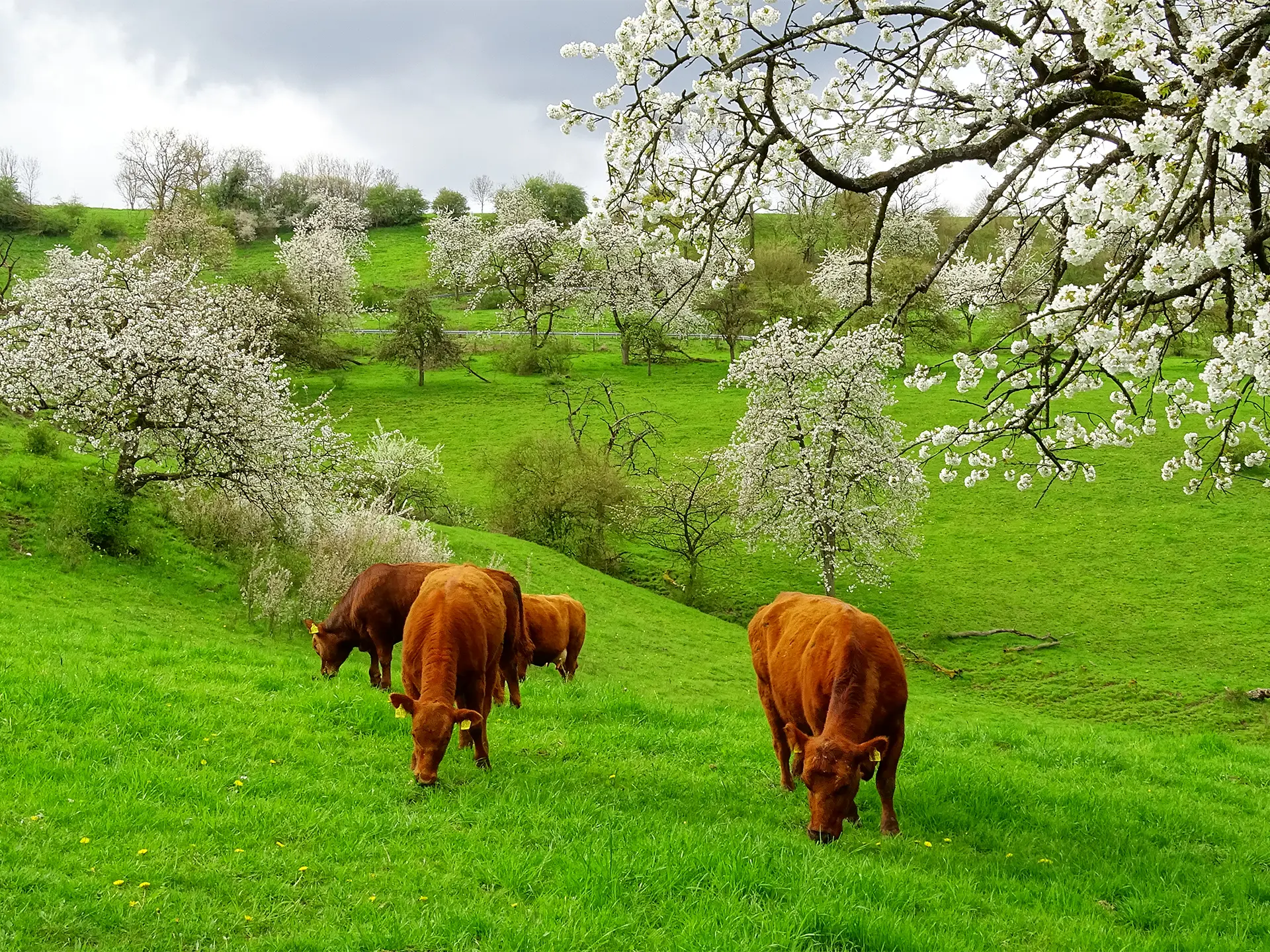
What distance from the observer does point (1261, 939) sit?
5.56m

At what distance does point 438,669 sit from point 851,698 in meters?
3.54

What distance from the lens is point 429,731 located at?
24.2 ft

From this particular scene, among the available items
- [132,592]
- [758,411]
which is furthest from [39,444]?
[758,411]

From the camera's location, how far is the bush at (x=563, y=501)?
3058 cm

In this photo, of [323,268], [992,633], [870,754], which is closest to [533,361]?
[323,268]

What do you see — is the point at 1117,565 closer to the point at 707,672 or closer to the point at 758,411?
the point at 758,411

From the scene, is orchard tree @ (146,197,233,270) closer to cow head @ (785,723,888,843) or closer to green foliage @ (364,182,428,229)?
green foliage @ (364,182,428,229)

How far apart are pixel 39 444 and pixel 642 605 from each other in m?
15.6

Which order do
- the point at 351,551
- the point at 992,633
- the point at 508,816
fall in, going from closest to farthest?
the point at 508,816 < the point at 351,551 < the point at 992,633

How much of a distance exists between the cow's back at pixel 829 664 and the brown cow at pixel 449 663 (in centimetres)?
272

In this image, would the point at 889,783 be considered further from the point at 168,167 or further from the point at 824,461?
the point at 168,167

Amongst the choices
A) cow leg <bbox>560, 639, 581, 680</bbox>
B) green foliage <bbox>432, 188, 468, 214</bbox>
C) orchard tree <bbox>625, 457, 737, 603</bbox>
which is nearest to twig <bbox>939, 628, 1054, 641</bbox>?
orchard tree <bbox>625, 457, 737, 603</bbox>

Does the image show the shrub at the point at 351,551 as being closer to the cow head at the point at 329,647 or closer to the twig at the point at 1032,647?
the cow head at the point at 329,647

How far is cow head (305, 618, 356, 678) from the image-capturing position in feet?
39.8
